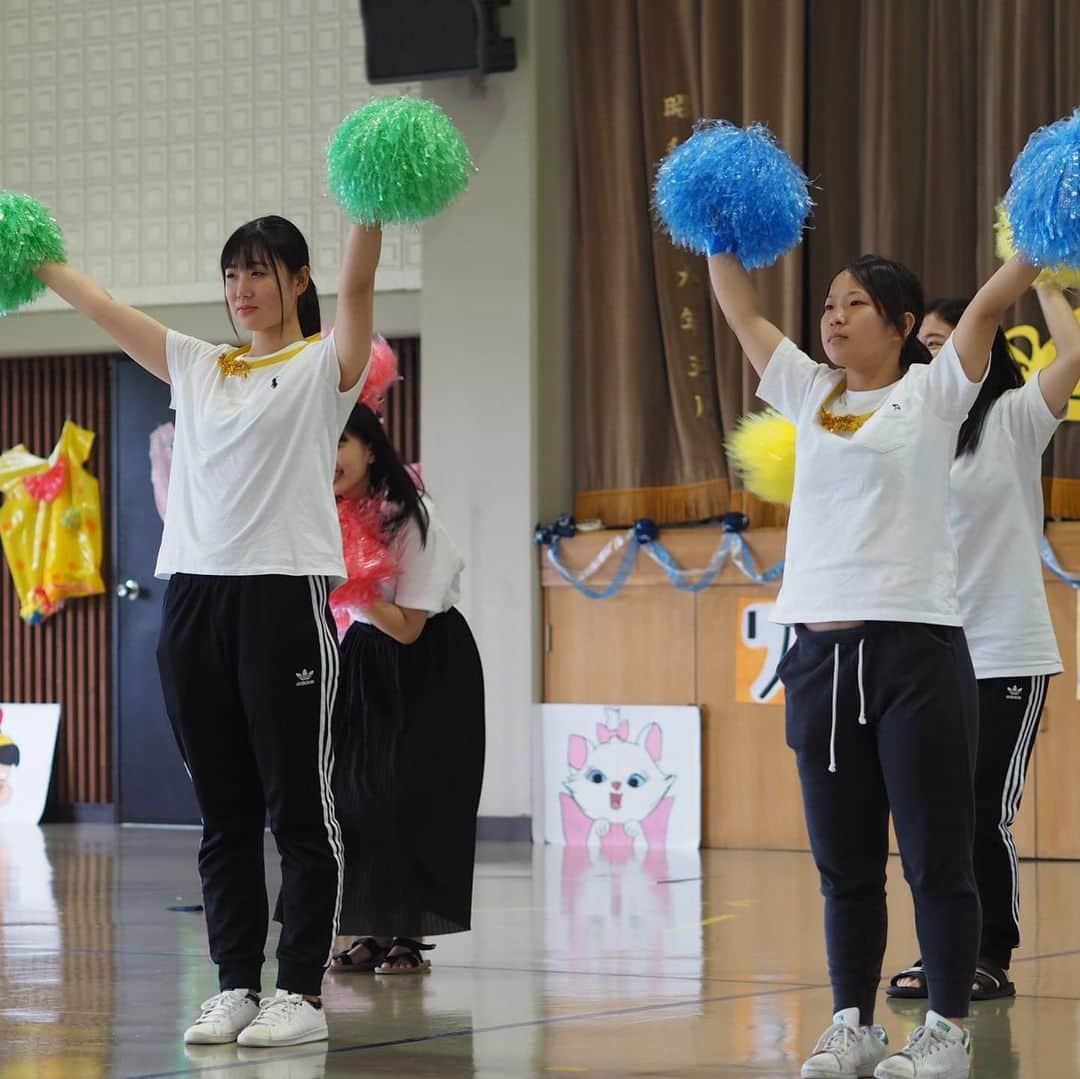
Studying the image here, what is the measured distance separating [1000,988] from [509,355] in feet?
14.9

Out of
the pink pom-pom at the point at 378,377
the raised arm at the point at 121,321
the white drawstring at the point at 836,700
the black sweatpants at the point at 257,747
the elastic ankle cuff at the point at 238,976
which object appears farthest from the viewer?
the pink pom-pom at the point at 378,377

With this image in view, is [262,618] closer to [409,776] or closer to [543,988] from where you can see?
[409,776]

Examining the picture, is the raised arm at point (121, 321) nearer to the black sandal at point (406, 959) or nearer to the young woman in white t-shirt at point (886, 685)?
the young woman in white t-shirt at point (886, 685)

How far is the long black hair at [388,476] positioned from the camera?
3.90 m

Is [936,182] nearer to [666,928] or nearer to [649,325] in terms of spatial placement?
[649,325]

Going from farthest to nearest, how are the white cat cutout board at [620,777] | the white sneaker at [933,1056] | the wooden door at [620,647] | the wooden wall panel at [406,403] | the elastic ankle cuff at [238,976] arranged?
the wooden wall panel at [406,403]
the wooden door at [620,647]
the white cat cutout board at [620,777]
the elastic ankle cuff at [238,976]
the white sneaker at [933,1056]

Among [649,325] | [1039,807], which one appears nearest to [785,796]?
[1039,807]

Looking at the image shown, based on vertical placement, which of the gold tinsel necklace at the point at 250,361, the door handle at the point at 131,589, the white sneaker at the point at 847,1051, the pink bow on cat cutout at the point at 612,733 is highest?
the gold tinsel necklace at the point at 250,361

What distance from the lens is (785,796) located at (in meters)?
7.31

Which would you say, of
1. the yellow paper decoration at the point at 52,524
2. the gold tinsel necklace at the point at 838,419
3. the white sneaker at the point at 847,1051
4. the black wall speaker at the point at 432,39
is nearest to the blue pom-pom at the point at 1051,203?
the gold tinsel necklace at the point at 838,419

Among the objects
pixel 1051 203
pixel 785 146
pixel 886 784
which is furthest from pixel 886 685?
pixel 785 146

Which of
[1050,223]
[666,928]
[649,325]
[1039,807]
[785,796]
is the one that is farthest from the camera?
[649,325]

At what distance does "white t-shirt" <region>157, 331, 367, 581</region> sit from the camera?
3150 millimetres

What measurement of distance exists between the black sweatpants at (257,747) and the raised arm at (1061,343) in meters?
1.37
